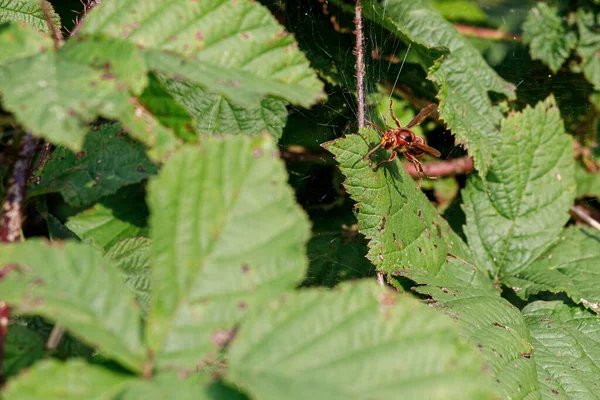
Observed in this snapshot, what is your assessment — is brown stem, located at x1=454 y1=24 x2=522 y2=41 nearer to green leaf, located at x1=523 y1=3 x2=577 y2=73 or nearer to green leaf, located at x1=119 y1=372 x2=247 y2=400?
green leaf, located at x1=523 y1=3 x2=577 y2=73

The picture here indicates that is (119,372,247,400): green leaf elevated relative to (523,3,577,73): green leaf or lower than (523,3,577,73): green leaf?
lower

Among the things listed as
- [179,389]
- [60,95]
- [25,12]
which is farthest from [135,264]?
[25,12]

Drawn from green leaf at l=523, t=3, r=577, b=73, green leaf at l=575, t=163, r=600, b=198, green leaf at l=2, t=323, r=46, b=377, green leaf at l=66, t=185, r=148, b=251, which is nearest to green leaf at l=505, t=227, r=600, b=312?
green leaf at l=575, t=163, r=600, b=198

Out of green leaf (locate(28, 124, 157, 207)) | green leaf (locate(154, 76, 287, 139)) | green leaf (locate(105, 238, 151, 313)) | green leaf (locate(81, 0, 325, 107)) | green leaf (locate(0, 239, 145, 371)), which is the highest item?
green leaf (locate(81, 0, 325, 107))

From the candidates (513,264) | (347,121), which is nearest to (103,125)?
(347,121)

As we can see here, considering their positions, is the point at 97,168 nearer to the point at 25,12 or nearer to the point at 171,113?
the point at 171,113

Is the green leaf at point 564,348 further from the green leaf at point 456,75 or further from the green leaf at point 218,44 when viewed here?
the green leaf at point 218,44
